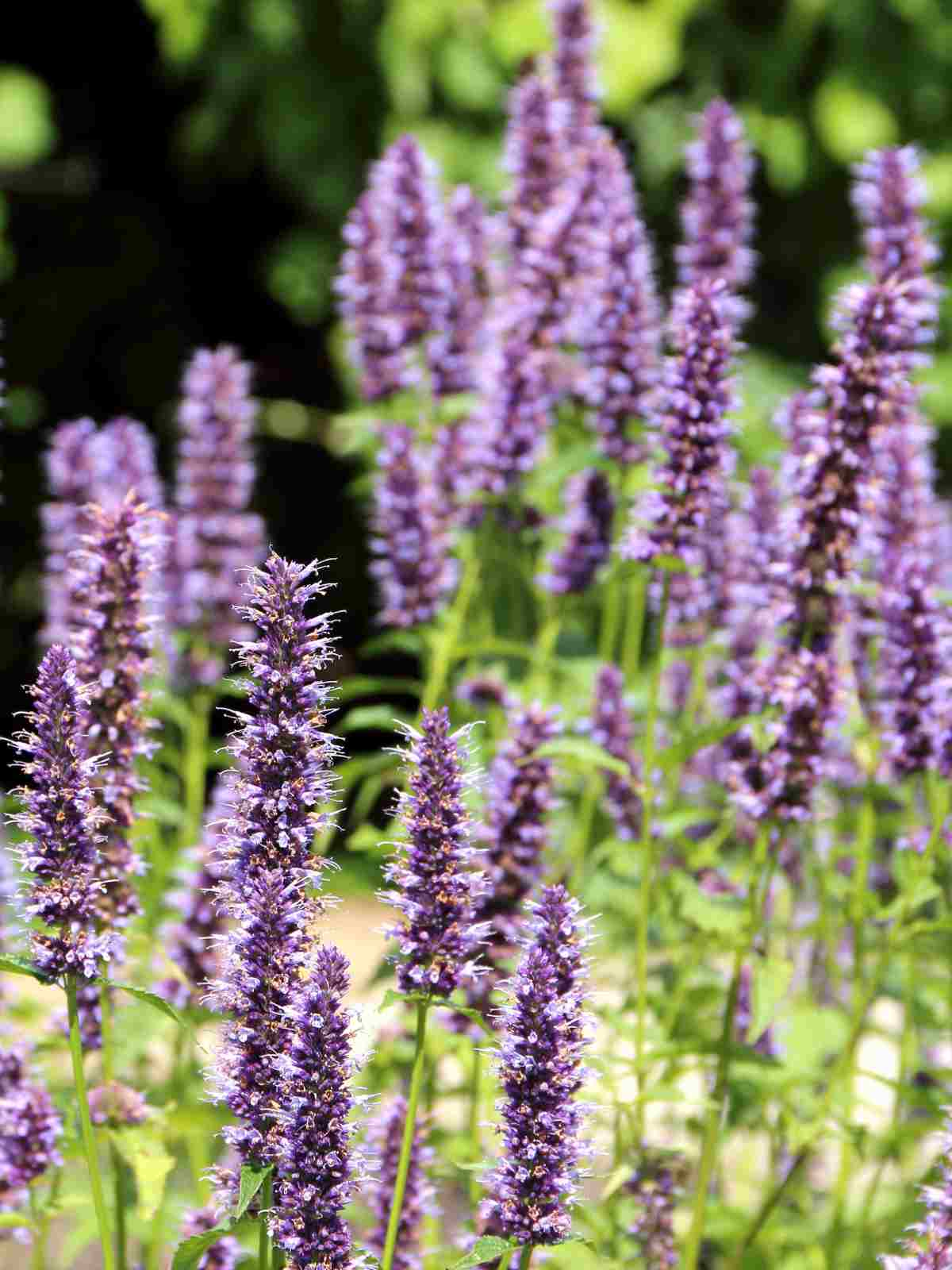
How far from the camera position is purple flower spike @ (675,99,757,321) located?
5.07 metres

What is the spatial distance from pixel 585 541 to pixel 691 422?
1249 millimetres

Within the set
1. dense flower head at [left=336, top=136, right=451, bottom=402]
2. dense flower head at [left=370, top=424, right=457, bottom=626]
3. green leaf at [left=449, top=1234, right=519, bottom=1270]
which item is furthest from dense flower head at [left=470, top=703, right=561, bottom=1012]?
dense flower head at [left=336, top=136, right=451, bottom=402]

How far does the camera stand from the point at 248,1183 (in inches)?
92.8

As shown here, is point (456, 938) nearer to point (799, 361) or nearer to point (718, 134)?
point (718, 134)

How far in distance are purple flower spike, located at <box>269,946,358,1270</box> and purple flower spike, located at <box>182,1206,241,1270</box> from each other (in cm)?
59

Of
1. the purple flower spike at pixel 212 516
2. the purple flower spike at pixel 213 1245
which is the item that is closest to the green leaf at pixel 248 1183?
the purple flower spike at pixel 213 1245

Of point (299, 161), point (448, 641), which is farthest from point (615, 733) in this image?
point (299, 161)

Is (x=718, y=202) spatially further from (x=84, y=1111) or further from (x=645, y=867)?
(x=84, y=1111)

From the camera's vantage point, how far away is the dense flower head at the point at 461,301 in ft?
17.0

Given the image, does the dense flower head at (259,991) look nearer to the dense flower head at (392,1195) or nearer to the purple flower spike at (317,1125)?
the purple flower spike at (317,1125)

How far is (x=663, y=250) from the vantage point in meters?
9.71

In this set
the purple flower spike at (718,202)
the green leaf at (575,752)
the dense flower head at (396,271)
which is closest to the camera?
the green leaf at (575,752)

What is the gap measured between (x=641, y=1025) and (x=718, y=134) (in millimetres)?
2740

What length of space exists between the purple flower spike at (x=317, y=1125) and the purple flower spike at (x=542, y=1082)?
0.25 meters
